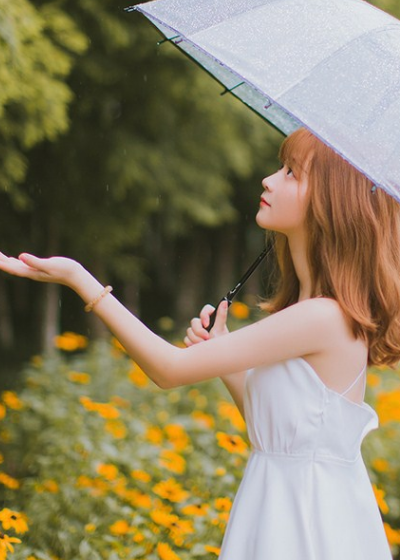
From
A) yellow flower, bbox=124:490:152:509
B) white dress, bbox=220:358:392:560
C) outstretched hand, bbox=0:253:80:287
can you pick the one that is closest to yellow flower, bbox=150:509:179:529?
yellow flower, bbox=124:490:152:509

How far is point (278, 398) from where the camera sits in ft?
7.86

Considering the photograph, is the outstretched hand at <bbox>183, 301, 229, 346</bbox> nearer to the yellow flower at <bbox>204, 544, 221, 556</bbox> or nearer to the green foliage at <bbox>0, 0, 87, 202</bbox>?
the yellow flower at <bbox>204, 544, 221, 556</bbox>

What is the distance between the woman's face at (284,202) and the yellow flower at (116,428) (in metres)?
2.12

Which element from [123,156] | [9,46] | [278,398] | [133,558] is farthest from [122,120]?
[278,398]

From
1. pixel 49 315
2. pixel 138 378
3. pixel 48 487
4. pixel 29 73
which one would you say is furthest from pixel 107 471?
pixel 49 315

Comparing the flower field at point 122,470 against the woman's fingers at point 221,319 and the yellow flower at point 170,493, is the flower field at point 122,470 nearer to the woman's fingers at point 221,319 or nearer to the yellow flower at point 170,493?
the yellow flower at point 170,493

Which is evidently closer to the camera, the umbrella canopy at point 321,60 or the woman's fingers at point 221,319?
the umbrella canopy at point 321,60

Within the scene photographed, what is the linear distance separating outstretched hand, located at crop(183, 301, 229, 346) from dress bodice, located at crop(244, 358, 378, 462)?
0.18 meters

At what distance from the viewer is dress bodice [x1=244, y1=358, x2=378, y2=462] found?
2375 mm

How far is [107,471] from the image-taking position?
3750mm

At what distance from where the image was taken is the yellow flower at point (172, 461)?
152 inches

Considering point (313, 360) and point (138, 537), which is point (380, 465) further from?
point (313, 360)

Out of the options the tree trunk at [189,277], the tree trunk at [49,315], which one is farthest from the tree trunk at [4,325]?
the tree trunk at [49,315]

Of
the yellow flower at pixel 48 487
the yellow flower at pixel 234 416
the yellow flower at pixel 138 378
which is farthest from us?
the yellow flower at pixel 138 378
